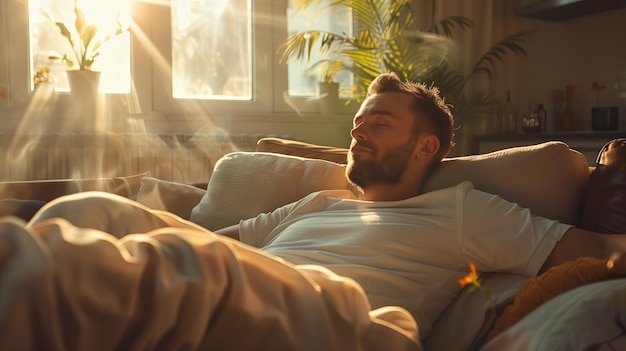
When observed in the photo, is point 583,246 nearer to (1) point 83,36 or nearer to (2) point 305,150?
(2) point 305,150

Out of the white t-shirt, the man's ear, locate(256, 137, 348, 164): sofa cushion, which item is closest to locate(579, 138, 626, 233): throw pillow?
the white t-shirt

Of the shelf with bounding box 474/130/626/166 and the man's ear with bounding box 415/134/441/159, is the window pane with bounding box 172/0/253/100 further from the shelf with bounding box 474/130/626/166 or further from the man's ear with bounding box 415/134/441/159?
the man's ear with bounding box 415/134/441/159

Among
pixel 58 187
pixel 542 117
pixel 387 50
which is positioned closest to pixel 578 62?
pixel 542 117

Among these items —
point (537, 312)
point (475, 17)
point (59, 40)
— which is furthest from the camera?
point (475, 17)

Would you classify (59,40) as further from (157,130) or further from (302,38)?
(302,38)

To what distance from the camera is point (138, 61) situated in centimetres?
338

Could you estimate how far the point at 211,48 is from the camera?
358 centimetres

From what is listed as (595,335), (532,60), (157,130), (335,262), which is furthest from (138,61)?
(595,335)

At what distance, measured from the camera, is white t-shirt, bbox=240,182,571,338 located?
47.0 inches

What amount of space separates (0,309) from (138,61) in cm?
307

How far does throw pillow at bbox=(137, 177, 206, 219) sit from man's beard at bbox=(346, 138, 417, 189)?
734mm

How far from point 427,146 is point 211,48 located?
2.29 metres

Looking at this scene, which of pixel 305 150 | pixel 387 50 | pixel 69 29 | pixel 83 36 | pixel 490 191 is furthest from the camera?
pixel 387 50

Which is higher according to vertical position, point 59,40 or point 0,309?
point 59,40
